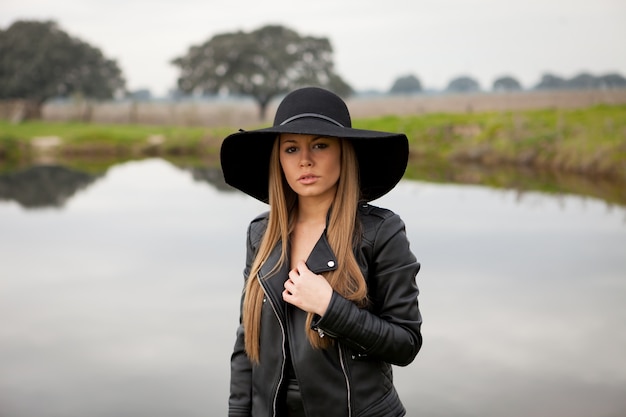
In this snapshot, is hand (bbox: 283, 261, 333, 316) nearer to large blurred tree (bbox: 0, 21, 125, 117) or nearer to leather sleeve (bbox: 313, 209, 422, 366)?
leather sleeve (bbox: 313, 209, 422, 366)

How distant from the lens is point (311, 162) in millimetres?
2039

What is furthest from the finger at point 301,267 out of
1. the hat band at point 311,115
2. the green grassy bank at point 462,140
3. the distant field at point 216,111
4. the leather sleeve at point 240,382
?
the distant field at point 216,111

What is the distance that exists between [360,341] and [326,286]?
0.56ft

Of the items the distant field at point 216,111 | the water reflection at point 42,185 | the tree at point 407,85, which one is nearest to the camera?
the water reflection at point 42,185

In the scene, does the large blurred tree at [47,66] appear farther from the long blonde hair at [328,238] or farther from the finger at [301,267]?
the finger at [301,267]

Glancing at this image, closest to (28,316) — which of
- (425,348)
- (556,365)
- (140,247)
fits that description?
(140,247)

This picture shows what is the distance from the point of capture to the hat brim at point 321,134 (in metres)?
1.95

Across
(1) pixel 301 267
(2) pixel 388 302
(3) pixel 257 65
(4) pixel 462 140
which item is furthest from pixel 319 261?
(3) pixel 257 65

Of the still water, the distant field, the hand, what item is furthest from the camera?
the distant field

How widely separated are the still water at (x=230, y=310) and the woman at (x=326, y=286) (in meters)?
3.26

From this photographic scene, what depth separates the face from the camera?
6.70ft

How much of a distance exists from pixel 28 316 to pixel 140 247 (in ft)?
11.4

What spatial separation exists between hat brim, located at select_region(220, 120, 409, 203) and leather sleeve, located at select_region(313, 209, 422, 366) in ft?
0.63

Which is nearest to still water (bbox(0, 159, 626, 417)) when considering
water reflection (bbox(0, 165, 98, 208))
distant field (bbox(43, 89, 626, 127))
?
water reflection (bbox(0, 165, 98, 208))
